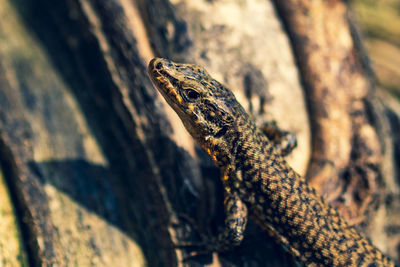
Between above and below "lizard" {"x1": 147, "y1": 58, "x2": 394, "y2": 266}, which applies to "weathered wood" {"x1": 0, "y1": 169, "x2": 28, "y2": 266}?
below

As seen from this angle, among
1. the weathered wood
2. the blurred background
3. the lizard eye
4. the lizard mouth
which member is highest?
the blurred background

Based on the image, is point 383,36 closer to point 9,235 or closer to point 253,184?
point 253,184

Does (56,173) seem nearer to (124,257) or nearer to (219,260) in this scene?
(124,257)

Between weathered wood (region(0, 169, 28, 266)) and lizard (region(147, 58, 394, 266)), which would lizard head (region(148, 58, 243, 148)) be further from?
weathered wood (region(0, 169, 28, 266))

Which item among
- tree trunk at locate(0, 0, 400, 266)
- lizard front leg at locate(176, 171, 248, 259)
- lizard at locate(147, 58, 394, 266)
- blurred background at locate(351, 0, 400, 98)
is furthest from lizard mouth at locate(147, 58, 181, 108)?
blurred background at locate(351, 0, 400, 98)

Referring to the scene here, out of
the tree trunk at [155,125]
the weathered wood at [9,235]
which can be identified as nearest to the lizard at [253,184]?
the tree trunk at [155,125]

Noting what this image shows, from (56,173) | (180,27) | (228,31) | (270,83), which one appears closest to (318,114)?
(270,83)

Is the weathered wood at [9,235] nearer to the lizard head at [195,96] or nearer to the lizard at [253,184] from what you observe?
the lizard at [253,184]
